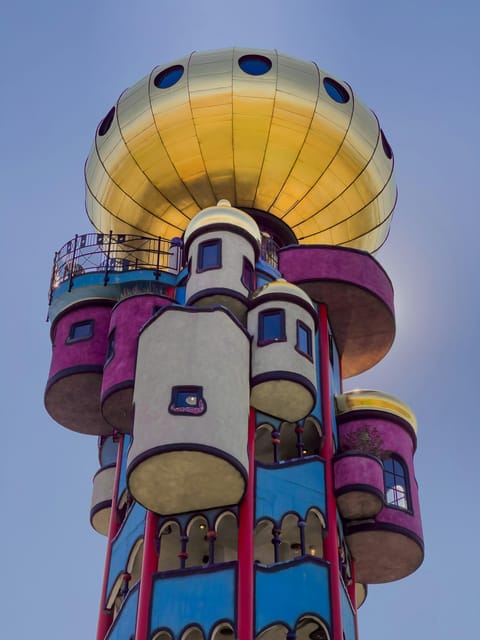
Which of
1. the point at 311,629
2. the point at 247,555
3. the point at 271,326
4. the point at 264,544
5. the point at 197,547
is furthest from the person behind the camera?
the point at 264,544

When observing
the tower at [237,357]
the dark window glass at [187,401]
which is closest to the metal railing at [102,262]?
the tower at [237,357]

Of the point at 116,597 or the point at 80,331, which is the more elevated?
the point at 80,331

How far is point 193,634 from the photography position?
21031mm

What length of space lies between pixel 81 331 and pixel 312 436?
6068mm

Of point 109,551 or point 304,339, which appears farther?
point 109,551

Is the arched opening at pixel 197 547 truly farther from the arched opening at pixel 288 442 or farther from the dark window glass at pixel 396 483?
the dark window glass at pixel 396 483

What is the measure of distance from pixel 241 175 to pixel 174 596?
1264 cm

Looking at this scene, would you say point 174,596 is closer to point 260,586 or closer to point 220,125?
point 260,586

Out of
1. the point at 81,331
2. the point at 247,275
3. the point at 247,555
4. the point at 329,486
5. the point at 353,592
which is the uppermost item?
the point at 247,275

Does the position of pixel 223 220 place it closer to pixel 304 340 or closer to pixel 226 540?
pixel 304 340

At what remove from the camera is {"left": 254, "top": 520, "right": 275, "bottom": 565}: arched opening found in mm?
A: 22766

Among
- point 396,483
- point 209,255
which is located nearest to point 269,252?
point 209,255

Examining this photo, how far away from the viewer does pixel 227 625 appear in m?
19.8

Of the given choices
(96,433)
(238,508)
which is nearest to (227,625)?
(238,508)
